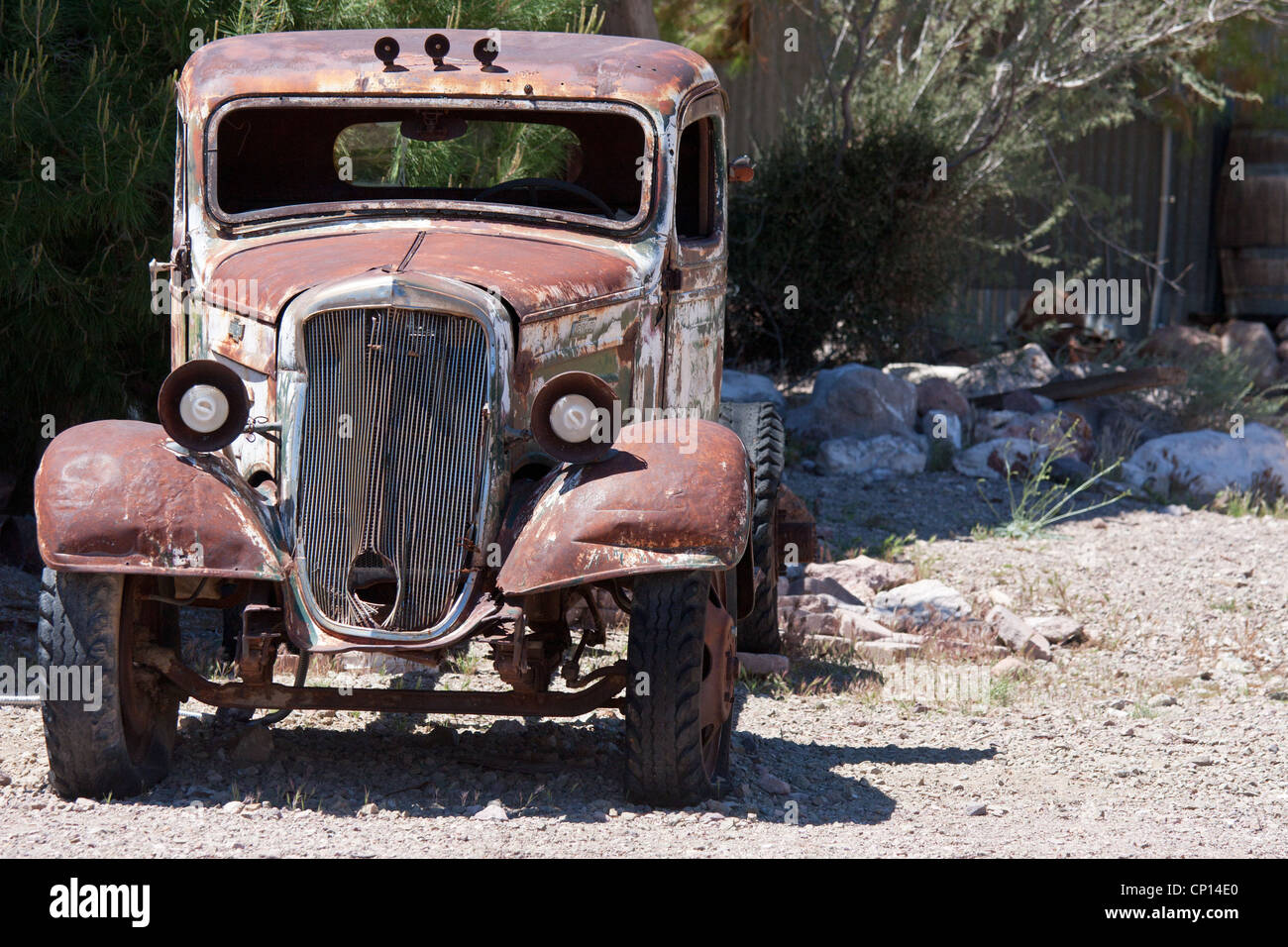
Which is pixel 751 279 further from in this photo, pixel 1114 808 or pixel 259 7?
pixel 1114 808

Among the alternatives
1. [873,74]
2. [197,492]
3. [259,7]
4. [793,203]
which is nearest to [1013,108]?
[873,74]

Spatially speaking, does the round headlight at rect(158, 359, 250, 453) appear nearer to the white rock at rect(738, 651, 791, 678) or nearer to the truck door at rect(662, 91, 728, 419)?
the truck door at rect(662, 91, 728, 419)

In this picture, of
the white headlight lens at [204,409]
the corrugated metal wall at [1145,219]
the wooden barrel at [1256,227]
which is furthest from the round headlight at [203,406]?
the wooden barrel at [1256,227]

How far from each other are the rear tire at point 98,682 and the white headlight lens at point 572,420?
3.78 feet

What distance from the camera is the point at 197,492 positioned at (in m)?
3.91

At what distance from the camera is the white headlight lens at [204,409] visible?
4012 millimetres

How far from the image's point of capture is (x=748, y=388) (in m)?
10.3

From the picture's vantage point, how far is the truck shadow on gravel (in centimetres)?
410

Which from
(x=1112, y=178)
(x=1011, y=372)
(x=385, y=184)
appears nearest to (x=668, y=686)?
(x=385, y=184)

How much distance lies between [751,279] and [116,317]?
5361 mm

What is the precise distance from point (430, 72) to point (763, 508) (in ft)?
6.43

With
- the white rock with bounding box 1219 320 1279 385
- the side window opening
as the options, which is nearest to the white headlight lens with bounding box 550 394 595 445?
the side window opening

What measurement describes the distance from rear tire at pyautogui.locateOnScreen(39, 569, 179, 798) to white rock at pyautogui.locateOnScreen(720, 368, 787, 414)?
6271mm

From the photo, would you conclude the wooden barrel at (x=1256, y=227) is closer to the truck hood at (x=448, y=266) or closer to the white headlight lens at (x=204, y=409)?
the truck hood at (x=448, y=266)
